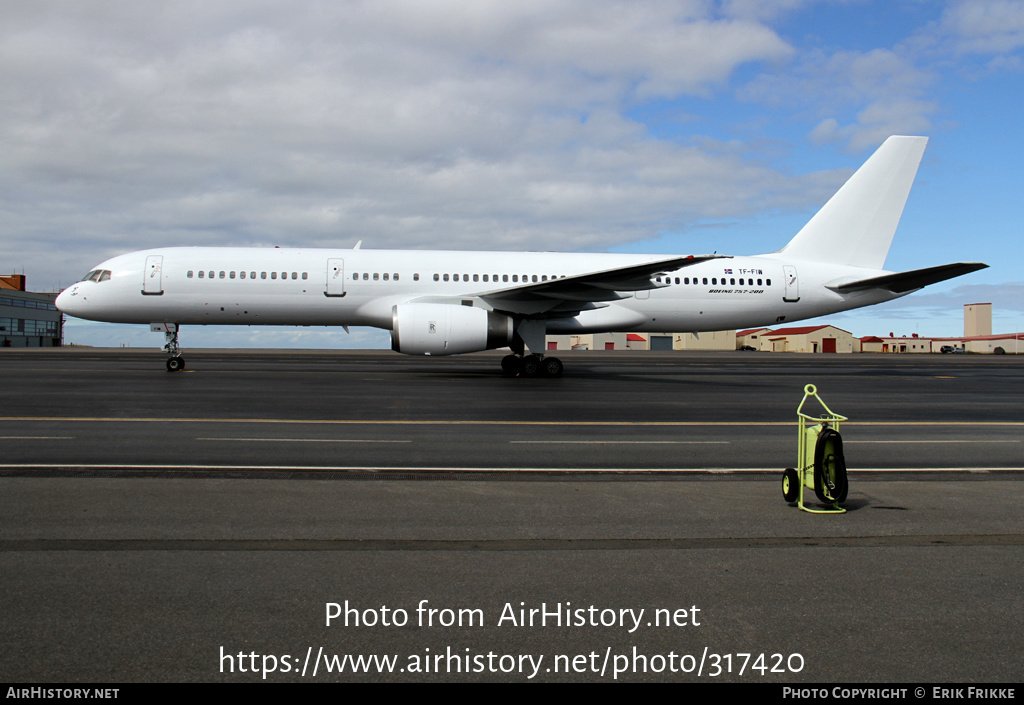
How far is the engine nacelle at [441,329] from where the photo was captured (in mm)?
19328

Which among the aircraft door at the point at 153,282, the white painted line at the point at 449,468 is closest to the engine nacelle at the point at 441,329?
the aircraft door at the point at 153,282

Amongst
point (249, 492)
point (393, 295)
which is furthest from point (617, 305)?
point (249, 492)

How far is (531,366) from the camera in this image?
68.2 ft

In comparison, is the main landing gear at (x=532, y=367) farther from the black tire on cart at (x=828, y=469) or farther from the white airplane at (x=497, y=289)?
the black tire on cart at (x=828, y=469)

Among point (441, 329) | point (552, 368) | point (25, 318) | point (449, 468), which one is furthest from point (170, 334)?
point (25, 318)

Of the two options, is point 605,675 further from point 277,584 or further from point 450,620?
point 277,584

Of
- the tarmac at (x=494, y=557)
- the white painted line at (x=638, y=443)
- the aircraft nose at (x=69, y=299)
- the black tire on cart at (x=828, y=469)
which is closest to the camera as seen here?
the tarmac at (x=494, y=557)

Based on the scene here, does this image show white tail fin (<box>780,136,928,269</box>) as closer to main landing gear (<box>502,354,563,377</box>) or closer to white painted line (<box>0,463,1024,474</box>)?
main landing gear (<box>502,354,563,377</box>)

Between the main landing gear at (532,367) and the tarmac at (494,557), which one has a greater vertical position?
the main landing gear at (532,367)

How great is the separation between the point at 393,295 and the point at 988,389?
17754 millimetres

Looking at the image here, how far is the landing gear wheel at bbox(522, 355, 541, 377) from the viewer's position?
2077 cm

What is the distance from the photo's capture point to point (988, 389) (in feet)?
61.3

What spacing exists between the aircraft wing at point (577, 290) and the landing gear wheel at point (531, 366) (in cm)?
145

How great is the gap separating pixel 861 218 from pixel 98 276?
27.2m
